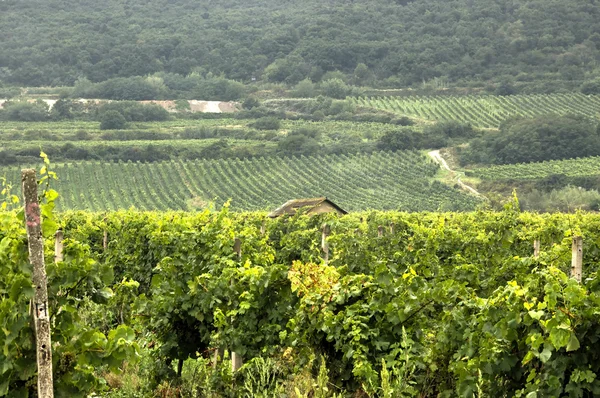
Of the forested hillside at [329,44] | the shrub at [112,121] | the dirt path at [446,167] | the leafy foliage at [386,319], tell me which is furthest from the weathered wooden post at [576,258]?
the forested hillside at [329,44]

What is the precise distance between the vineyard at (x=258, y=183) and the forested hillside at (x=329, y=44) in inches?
2058

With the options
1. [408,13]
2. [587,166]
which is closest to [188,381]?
[587,166]

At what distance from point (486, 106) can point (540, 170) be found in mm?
38699

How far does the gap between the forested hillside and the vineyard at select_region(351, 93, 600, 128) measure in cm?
813

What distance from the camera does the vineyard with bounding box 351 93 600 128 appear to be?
9856cm

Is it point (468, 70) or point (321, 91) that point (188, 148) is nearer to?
point (321, 91)

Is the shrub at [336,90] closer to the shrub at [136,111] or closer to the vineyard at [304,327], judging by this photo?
the shrub at [136,111]

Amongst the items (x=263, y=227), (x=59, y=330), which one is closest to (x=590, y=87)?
(x=263, y=227)

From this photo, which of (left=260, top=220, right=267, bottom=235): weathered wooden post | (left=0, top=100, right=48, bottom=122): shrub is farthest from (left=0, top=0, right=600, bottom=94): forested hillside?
(left=260, top=220, right=267, bottom=235): weathered wooden post

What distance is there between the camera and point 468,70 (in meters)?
135

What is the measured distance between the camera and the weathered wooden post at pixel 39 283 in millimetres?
6344

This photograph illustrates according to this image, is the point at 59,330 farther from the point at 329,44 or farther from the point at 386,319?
the point at 329,44

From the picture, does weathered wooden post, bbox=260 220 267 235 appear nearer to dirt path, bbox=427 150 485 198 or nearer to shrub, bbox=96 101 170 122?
dirt path, bbox=427 150 485 198

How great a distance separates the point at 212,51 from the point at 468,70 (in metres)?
41.4
